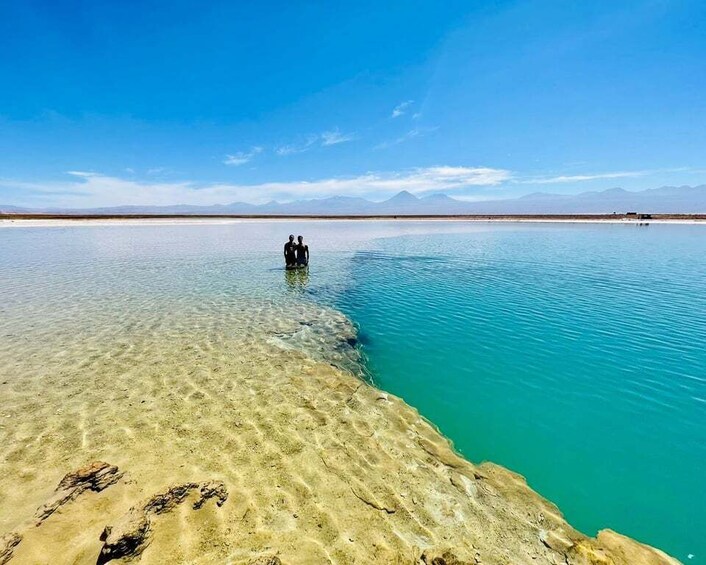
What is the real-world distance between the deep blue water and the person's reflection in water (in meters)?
3.45

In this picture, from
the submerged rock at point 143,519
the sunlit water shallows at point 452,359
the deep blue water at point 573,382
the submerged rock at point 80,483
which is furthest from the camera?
the sunlit water shallows at point 452,359

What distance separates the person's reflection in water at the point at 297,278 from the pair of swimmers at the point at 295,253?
0.84 metres

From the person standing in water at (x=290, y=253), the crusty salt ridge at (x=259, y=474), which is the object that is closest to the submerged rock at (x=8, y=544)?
the crusty salt ridge at (x=259, y=474)

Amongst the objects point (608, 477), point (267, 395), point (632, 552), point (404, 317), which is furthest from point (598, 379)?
point (267, 395)

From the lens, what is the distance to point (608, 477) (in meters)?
6.21

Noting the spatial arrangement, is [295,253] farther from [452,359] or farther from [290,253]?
[452,359]

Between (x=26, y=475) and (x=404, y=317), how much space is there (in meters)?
11.8

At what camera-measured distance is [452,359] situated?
34.2ft

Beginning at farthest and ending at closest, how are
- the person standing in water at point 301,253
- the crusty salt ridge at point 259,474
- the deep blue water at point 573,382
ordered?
the person standing in water at point 301,253
the deep blue water at point 573,382
the crusty salt ridge at point 259,474

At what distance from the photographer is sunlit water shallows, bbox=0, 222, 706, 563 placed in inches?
238

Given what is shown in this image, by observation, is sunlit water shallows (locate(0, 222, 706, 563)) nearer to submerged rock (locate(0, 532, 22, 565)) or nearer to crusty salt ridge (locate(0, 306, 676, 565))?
crusty salt ridge (locate(0, 306, 676, 565))

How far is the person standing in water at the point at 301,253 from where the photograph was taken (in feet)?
81.6

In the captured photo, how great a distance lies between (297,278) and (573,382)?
638 inches

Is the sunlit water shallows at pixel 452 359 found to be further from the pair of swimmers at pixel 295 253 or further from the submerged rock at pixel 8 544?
the pair of swimmers at pixel 295 253
